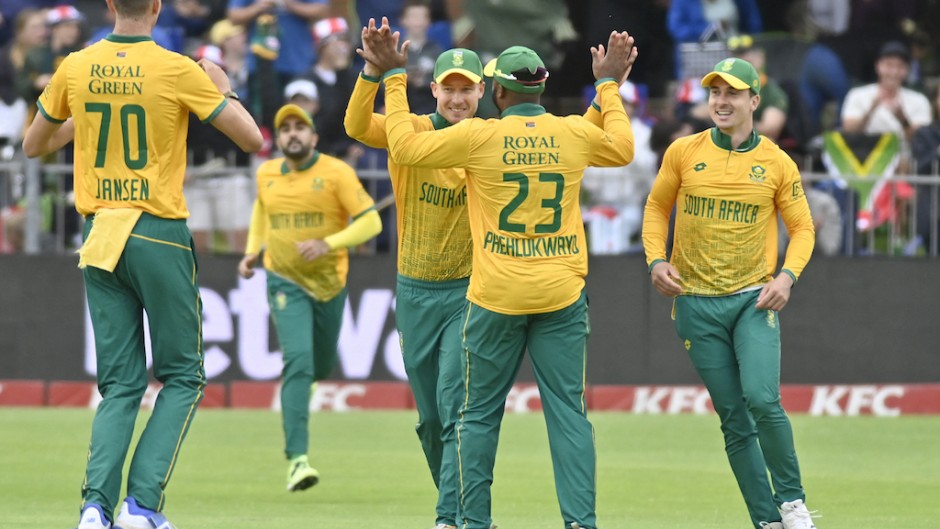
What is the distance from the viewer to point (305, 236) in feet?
44.3

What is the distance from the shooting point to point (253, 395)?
691 inches

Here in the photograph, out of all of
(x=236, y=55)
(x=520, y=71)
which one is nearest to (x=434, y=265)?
(x=520, y=71)

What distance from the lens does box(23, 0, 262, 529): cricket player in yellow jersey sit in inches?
329

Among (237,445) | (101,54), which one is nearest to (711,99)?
(101,54)

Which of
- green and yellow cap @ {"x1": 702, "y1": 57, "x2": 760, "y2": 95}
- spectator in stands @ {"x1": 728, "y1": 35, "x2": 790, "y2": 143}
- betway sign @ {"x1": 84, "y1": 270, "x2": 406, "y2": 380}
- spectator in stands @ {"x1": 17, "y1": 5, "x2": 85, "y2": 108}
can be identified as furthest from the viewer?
spectator in stands @ {"x1": 17, "y1": 5, "x2": 85, "y2": 108}

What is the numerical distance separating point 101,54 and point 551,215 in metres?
2.26

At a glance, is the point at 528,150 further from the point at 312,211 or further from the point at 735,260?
the point at 312,211

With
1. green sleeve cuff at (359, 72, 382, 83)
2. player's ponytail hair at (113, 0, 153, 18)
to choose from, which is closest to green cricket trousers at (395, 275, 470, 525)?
green sleeve cuff at (359, 72, 382, 83)

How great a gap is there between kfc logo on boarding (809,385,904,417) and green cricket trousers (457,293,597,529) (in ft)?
29.7

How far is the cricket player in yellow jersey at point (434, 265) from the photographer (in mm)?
9469

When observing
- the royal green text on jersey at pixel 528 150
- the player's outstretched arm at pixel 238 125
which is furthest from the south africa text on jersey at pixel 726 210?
the player's outstretched arm at pixel 238 125

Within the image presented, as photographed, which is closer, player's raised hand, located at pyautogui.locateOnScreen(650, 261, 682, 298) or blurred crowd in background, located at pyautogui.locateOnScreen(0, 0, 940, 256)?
player's raised hand, located at pyautogui.locateOnScreen(650, 261, 682, 298)

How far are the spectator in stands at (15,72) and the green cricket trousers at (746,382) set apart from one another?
34.0ft

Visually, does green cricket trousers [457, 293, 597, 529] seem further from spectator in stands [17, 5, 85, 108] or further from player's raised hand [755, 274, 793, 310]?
spectator in stands [17, 5, 85, 108]
